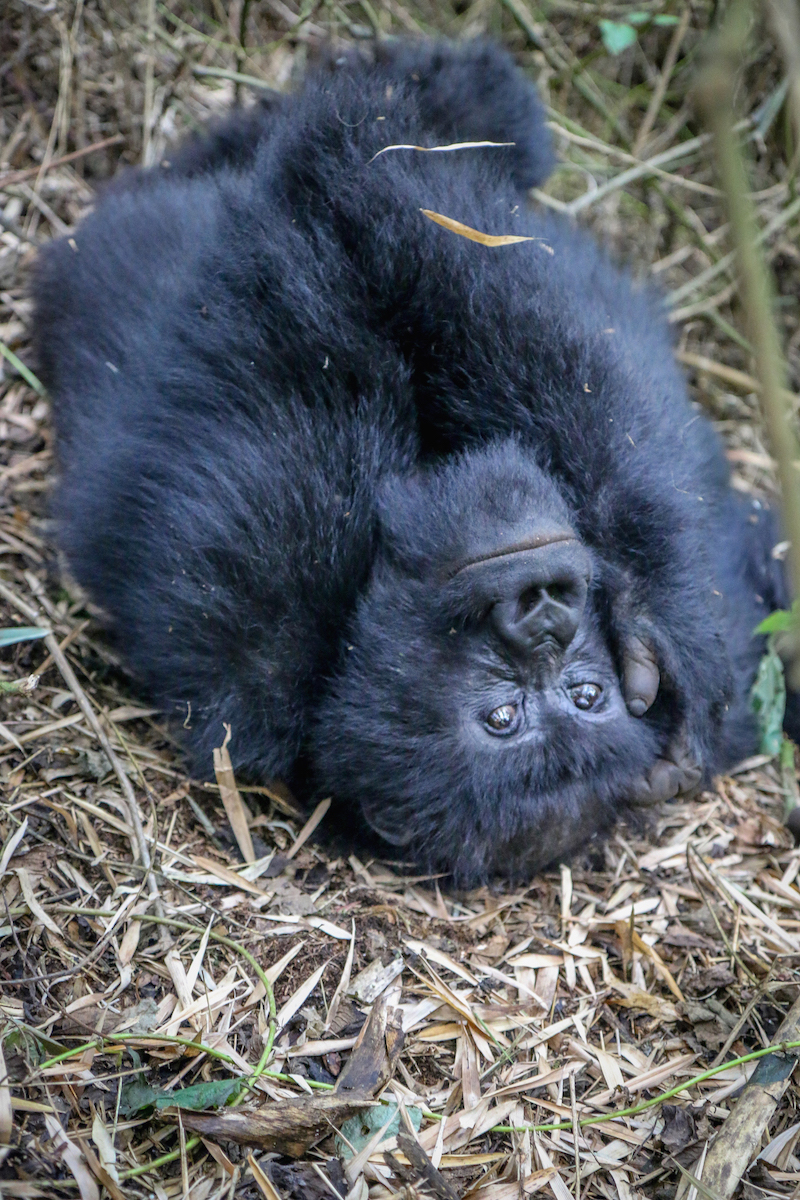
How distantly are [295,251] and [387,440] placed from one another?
0.46 m

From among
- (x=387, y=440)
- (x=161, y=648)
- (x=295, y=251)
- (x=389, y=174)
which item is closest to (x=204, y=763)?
(x=161, y=648)

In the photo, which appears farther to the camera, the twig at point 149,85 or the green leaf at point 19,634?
the twig at point 149,85

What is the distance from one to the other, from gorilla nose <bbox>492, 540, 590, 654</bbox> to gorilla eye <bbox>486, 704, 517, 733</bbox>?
0.14 m

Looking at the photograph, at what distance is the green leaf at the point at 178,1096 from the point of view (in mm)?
1684

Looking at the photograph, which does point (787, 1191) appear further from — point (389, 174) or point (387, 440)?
point (389, 174)

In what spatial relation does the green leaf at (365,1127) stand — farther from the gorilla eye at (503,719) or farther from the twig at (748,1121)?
the gorilla eye at (503,719)

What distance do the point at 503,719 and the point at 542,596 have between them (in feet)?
0.98

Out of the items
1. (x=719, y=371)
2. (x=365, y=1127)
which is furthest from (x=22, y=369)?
(x=719, y=371)

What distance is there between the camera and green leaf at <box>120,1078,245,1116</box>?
66.3 inches

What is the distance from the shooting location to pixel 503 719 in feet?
7.19

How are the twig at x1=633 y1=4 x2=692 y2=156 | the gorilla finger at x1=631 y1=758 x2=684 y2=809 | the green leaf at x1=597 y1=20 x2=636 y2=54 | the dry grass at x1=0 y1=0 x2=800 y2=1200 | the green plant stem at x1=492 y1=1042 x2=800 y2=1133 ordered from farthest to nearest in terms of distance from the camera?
the twig at x1=633 y1=4 x2=692 y2=156, the green leaf at x1=597 y1=20 x2=636 y2=54, the gorilla finger at x1=631 y1=758 x2=684 y2=809, the green plant stem at x1=492 y1=1042 x2=800 y2=1133, the dry grass at x1=0 y1=0 x2=800 y2=1200

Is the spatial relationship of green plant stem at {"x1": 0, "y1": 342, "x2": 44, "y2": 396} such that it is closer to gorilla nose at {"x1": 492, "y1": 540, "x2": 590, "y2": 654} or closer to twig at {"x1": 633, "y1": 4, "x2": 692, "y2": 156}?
gorilla nose at {"x1": 492, "y1": 540, "x2": 590, "y2": 654}

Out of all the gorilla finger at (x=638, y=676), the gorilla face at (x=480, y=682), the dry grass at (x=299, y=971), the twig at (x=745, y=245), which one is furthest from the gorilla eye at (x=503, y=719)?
the twig at (x=745, y=245)

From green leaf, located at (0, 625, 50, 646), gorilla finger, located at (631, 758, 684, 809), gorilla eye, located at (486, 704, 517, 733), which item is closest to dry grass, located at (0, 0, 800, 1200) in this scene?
green leaf, located at (0, 625, 50, 646)
